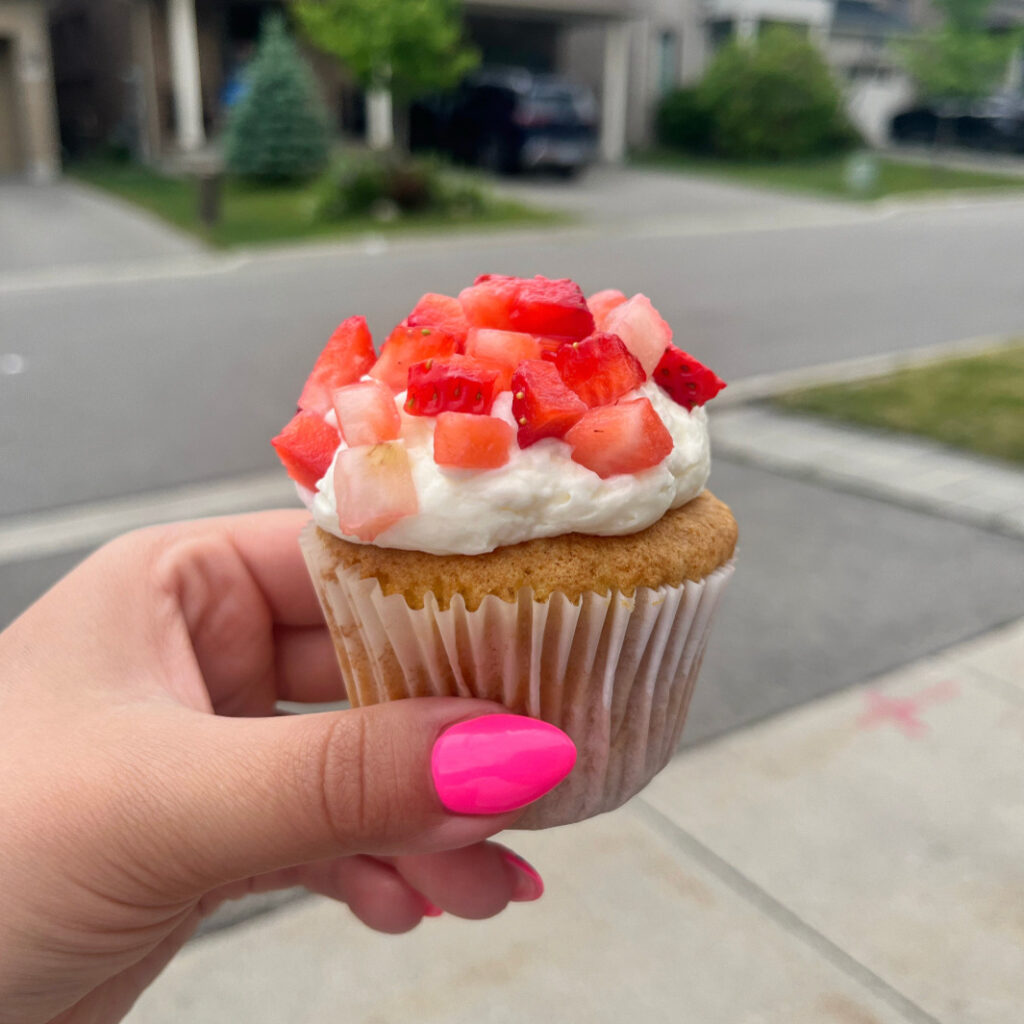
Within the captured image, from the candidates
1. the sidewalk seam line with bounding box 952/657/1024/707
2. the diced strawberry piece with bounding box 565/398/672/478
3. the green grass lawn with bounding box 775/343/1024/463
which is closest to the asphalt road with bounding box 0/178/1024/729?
the sidewalk seam line with bounding box 952/657/1024/707

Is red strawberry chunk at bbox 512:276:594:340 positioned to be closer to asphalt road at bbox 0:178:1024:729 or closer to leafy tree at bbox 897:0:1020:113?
asphalt road at bbox 0:178:1024:729

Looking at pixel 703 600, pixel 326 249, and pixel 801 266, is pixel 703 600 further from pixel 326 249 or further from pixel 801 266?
pixel 326 249

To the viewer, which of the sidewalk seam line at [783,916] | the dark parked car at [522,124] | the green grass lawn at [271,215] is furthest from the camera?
the dark parked car at [522,124]

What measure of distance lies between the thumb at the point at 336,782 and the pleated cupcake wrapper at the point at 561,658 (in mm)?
134

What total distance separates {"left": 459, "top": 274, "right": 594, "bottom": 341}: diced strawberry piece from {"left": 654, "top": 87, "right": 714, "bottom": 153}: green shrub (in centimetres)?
3096

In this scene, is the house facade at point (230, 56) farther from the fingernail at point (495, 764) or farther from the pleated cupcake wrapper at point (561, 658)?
the fingernail at point (495, 764)

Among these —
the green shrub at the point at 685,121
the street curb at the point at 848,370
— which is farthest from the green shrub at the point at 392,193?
the green shrub at the point at 685,121

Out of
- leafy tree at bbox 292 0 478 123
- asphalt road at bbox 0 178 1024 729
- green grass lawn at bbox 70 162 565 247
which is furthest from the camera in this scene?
leafy tree at bbox 292 0 478 123

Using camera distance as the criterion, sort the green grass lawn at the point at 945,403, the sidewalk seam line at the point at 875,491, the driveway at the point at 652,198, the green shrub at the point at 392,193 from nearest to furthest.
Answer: the sidewalk seam line at the point at 875,491, the green grass lawn at the point at 945,403, the green shrub at the point at 392,193, the driveway at the point at 652,198

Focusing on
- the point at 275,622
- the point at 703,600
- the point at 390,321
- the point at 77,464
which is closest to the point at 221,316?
the point at 390,321

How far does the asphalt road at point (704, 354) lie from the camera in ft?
15.4

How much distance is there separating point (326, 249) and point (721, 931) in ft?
44.6

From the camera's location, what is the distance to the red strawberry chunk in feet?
5.86

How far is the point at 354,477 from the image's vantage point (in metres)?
1.63
